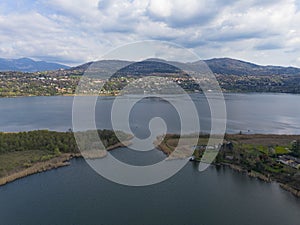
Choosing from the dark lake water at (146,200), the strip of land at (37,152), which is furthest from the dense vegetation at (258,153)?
the strip of land at (37,152)

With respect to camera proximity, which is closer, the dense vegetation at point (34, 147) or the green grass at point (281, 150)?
the dense vegetation at point (34, 147)

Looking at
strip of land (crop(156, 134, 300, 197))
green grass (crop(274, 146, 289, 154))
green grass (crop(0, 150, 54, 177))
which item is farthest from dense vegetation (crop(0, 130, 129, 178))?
green grass (crop(274, 146, 289, 154))

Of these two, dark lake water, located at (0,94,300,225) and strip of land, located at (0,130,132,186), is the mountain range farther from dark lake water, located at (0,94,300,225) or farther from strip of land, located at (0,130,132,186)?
dark lake water, located at (0,94,300,225)

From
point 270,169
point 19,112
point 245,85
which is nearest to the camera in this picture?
point 270,169

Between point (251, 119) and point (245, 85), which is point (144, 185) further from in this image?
point (245, 85)

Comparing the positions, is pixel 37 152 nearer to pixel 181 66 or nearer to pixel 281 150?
pixel 281 150

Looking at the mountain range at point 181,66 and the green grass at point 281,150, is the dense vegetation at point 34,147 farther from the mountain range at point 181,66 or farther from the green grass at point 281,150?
the green grass at point 281,150

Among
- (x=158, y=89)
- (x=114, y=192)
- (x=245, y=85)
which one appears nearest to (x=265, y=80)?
(x=245, y=85)

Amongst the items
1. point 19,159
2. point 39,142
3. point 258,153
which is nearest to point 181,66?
point 258,153
